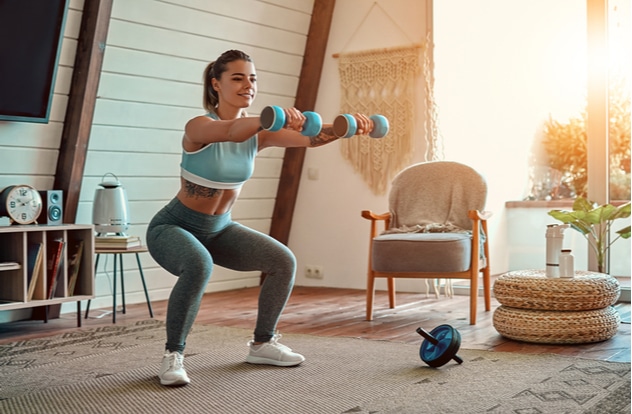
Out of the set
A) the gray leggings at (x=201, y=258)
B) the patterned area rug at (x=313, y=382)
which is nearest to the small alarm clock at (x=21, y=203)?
the patterned area rug at (x=313, y=382)

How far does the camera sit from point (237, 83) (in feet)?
9.51

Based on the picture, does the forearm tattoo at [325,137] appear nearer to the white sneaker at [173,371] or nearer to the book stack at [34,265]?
the white sneaker at [173,371]

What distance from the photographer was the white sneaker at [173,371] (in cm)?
277

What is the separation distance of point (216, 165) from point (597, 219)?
8.24 ft

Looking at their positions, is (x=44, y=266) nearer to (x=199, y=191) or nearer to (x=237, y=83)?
(x=199, y=191)

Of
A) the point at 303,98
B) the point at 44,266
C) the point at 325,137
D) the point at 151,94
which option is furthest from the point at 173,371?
the point at 303,98

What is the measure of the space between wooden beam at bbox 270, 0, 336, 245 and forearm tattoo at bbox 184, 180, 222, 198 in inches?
116

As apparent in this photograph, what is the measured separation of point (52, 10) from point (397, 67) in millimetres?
2373

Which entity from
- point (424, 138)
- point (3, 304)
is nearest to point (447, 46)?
point (424, 138)

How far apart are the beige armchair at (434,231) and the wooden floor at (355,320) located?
0.55 feet

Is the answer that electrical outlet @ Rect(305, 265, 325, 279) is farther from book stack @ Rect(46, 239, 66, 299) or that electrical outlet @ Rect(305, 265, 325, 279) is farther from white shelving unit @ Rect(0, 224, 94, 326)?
book stack @ Rect(46, 239, 66, 299)

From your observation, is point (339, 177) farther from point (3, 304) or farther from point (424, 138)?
point (3, 304)

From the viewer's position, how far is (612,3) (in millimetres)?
5020

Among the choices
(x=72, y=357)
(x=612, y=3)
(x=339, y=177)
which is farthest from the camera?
(x=339, y=177)
